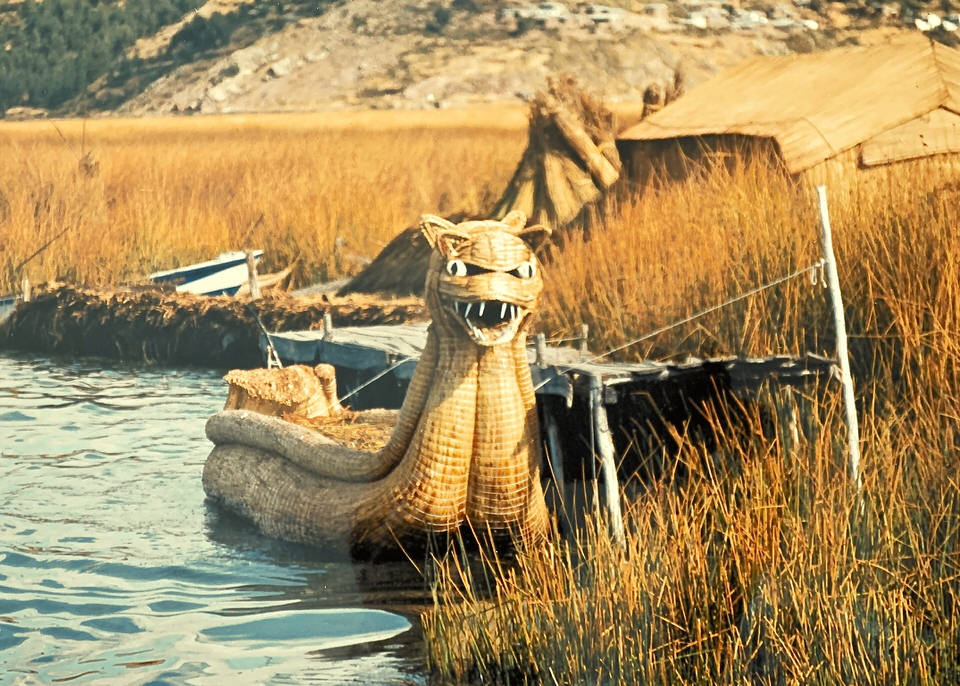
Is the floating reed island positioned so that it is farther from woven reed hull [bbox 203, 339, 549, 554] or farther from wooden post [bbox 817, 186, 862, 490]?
wooden post [bbox 817, 186, 862, 490]

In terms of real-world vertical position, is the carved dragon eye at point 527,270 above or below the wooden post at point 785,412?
above

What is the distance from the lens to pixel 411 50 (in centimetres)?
5578

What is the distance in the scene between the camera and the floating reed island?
1660 centimetres

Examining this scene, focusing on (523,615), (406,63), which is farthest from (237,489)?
(406,63)

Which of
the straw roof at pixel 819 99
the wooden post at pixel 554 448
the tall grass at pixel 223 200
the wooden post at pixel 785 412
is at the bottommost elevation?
the wooden post at pixel 554 448

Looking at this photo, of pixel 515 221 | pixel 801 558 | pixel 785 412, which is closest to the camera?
pixel 801 558

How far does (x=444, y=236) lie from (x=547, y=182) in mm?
9170

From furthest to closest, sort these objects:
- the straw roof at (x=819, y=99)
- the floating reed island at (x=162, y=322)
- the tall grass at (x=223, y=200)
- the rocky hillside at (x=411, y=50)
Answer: the rocky hillside at (x=411, y=50) < the tall grass at (x=223, y=200) < the floating reed island at (x=162, y=322) < the straw roof at (x=819, y=99)

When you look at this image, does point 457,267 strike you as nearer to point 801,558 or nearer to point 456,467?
point 456,467

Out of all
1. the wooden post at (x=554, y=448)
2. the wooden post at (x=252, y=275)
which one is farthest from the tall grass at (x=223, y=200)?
the wooden post at (x=554, y=448)

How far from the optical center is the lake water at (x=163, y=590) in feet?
23.4

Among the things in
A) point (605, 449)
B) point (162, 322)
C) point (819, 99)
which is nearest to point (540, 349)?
point (605, 449)

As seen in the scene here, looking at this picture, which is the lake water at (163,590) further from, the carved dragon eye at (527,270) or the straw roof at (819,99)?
the straw roof at (819,99)

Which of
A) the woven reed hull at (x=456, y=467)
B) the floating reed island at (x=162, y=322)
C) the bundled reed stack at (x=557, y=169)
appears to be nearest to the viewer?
the woven reed hull at (x=456, y=467)
